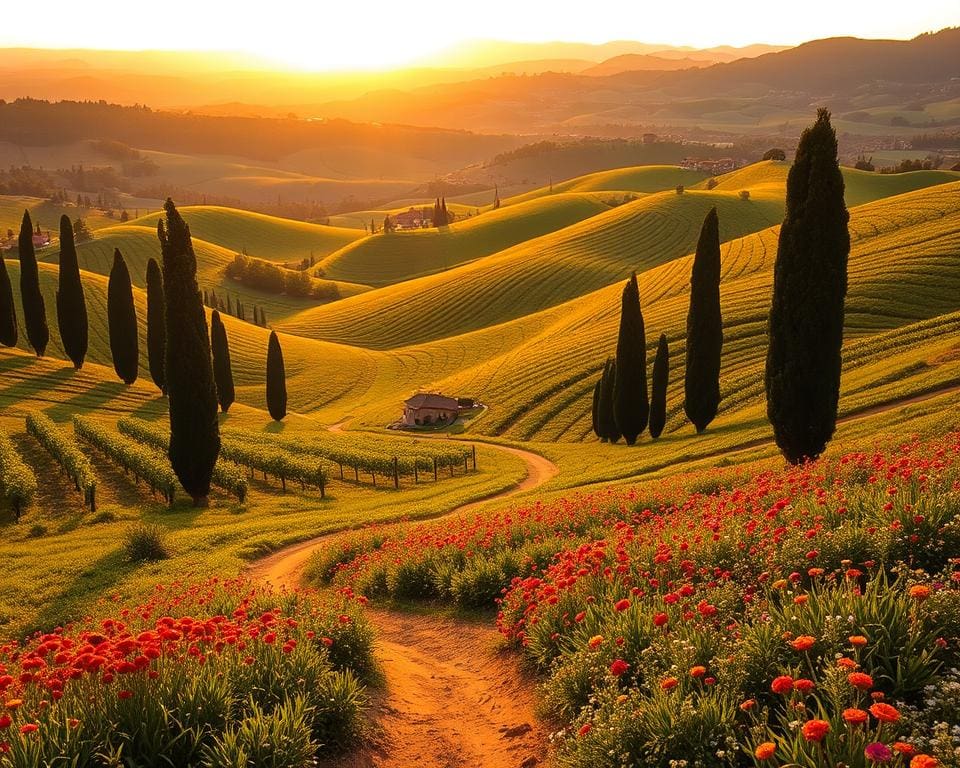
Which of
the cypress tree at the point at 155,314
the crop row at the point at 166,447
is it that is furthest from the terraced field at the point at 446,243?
the crop row at the point at 166,447

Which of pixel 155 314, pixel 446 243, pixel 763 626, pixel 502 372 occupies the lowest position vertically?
pixel 502 372

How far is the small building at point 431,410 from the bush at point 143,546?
3820cm

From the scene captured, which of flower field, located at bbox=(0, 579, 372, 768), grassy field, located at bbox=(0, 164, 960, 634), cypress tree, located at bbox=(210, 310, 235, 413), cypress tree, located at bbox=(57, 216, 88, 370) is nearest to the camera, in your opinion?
flower field, located at bbox=(0, 579, 372, 768)

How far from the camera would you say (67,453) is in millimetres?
36938

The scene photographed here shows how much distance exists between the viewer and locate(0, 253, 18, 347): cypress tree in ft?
203

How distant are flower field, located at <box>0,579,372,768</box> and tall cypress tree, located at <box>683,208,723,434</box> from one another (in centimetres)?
3348

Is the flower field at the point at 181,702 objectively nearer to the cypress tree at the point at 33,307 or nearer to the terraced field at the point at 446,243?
the cypress tree at the point at 33,307

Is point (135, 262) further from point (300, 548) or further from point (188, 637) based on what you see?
point (188, 637)

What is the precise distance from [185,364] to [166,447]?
11746mm

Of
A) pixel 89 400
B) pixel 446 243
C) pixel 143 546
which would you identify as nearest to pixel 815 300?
pixel 143 546

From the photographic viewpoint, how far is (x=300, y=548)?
27469mm

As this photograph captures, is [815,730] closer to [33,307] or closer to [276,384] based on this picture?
[276,384]

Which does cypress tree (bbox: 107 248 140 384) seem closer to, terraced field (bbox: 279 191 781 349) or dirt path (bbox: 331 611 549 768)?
terraced field (bbox: 279 191 781 349)

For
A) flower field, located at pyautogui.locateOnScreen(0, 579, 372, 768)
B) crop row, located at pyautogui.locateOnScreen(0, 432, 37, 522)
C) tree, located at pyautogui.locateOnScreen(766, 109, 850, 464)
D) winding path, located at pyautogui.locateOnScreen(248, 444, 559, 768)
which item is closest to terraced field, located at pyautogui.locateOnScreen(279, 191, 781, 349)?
crop row, located at pyautogui.locateOnScreen(0, 432, 37, 522)
